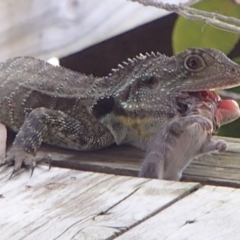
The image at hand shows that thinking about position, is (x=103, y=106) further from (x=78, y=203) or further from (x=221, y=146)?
(x=78, y=203)

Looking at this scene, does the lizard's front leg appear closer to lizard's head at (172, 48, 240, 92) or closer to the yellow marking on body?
the yellow marking on body

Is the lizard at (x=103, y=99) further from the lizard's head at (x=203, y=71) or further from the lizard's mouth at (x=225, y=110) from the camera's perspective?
the lizard's mouth at (x=225, y=110)

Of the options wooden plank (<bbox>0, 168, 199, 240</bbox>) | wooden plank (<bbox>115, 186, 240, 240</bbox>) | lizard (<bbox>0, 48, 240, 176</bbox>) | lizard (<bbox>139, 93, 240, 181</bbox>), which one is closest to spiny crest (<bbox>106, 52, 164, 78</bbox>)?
lizard (<bbox>0, 48, 240, 176</bbox>)

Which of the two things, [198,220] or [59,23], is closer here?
[198,220]

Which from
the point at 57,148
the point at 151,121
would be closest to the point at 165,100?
the point at 151,121

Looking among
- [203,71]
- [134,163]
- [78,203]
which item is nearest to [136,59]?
[203,71]

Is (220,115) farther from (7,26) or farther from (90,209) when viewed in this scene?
(7,26)

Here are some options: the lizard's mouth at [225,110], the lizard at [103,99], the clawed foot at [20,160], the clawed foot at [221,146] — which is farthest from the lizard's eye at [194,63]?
the clawed foot at [20,160]
